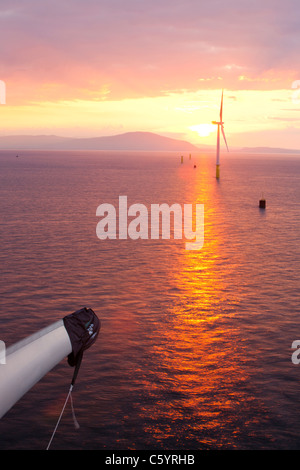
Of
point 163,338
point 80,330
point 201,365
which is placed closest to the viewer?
point 80,330

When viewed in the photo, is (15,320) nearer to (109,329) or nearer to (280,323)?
(109,329)

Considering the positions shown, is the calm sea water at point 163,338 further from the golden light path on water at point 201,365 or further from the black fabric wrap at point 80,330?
the black fabric wrap at point 80,330

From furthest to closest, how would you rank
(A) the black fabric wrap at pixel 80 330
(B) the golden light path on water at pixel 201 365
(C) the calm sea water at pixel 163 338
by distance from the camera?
(A) the black fabric wrap at pixel 80 330 → (B) the golden light path on water at pixel 201 365 → (C) the calm sea water at pixel 163 338

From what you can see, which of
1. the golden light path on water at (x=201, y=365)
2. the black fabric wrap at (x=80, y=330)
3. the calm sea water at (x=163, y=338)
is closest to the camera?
the calm sea water at (x=163, y=338)

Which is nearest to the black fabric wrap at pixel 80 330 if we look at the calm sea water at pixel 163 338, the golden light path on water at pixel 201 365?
the calm sea water at pixel 163 338

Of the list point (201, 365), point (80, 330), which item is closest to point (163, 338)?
point (201, 365)

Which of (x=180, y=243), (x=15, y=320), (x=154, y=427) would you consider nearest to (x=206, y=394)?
(x=154, y=427)

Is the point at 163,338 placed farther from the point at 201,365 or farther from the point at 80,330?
the point at 80,330
